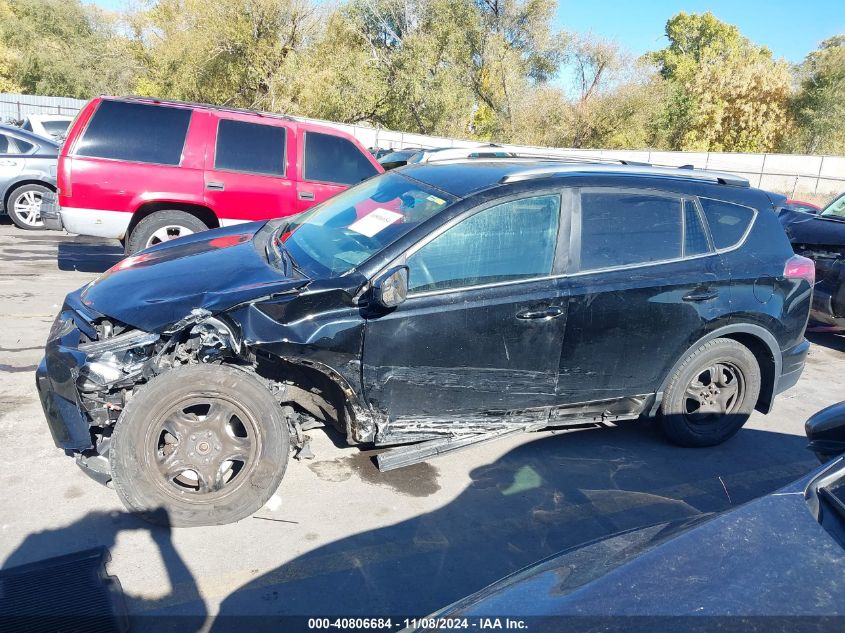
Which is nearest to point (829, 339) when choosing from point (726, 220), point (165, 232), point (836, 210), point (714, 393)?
point (836, 210)

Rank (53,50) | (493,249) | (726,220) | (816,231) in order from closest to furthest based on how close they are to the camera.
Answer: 1. (493,249)
2. (726,220)
3. (816,231)
4. (53,50)

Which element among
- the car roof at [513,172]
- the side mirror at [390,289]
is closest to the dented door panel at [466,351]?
the side mirror at [390,289]

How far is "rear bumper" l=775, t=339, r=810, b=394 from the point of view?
4.75m

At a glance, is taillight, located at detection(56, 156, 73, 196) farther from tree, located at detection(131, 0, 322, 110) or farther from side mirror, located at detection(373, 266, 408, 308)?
tree, located at detection(131, 0, 322, 110)

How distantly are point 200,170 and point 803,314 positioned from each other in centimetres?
586

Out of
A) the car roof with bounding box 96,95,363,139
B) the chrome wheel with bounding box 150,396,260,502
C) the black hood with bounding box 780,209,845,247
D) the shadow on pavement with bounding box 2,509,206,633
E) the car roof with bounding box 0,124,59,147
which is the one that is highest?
the car roof with bounding box 96,95,363,139

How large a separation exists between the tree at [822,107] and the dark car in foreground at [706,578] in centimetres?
4697

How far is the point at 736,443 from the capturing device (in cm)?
493

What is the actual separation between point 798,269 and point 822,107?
44357mm

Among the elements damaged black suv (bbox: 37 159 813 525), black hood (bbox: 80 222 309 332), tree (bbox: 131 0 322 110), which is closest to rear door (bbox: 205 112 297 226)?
damaged black suv (bbox: 37 159 813 525)

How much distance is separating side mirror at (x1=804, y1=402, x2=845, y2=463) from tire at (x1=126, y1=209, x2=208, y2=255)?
5.95m

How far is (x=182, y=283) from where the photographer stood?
3604 millimetres

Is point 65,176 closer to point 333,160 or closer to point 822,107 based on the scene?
point 333,160

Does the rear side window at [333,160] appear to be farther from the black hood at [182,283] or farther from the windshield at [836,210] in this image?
the windshield at [836,210]
